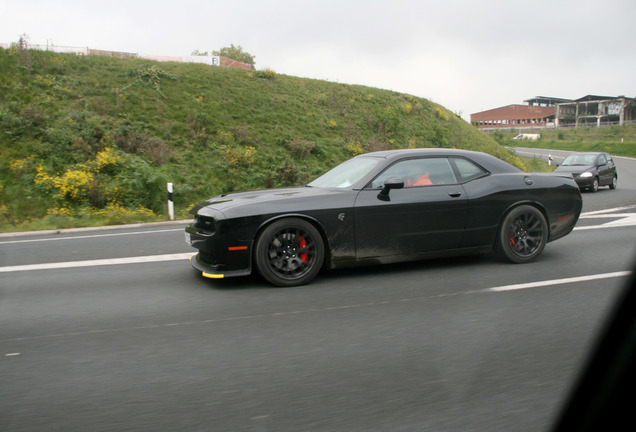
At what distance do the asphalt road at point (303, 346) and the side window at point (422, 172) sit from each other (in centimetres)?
109

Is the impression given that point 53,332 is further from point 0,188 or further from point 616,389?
point 0,188

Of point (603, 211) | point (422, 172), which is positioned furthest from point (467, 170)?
point (603, 211)

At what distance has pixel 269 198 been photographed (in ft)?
18.5

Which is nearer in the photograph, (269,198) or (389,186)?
(269,198)

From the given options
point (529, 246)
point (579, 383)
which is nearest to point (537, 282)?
point (529, 246)

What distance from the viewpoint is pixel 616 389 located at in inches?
45.8

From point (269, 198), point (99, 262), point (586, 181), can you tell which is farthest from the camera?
point (586, 181)

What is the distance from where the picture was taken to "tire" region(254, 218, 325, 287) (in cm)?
539

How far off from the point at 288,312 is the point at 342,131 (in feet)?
75.6

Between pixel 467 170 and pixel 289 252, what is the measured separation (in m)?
2.59

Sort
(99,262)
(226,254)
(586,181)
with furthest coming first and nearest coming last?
1. (586,181)
2. (99,262)
3. (226,254)

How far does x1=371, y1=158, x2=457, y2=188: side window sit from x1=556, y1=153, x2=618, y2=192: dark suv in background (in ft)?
46.4

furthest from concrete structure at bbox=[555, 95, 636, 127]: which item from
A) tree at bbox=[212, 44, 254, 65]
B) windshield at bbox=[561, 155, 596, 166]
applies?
windshield at bbox=[561, 155, 596, 166]

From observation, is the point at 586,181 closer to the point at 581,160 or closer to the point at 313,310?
the point at 581,160
